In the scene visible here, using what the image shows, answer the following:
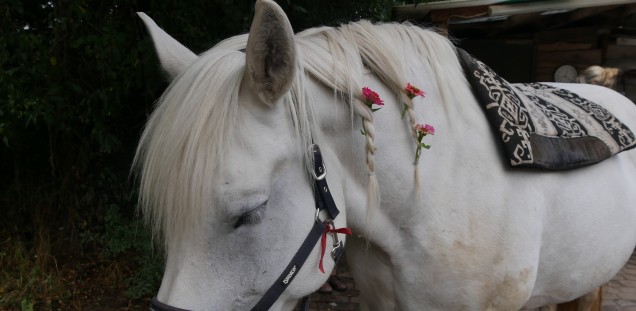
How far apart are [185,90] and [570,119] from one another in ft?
5.09

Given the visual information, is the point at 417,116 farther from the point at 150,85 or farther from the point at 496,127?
the point at 150,85

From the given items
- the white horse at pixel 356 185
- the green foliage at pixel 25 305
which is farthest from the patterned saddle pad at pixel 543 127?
the green foliage at pixel 25 305

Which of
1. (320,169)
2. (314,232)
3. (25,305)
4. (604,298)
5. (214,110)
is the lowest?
(604,298)

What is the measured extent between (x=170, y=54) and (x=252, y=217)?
62 centimetres

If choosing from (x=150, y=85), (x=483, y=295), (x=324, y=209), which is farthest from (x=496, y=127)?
(x=150, y=85)

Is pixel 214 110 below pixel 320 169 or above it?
above

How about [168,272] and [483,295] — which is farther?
[483,295]

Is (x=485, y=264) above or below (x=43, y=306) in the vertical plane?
above

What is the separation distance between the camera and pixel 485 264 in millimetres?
1478

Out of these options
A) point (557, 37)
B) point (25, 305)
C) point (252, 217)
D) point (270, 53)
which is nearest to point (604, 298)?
point (557, 37)

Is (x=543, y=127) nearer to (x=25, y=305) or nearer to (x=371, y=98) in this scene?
(x=371, y=98)

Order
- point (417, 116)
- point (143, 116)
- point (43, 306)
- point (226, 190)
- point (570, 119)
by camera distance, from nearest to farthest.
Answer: point (226, 190) → point (417, 116) → point (570, 119) → point (43, 306) → point (143, 116)

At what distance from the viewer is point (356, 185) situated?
4.54 ft

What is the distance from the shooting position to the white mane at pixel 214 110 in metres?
1.10
